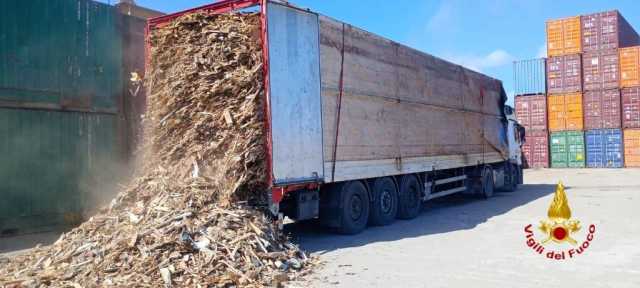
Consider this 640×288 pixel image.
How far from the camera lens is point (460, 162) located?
47.7 feet

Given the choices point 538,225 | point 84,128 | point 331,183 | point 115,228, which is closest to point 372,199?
point 331,183

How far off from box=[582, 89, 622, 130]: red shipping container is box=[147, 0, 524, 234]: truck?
1703 centimetres

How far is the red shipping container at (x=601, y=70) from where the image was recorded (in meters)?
28.0

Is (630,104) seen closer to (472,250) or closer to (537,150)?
(537,150)

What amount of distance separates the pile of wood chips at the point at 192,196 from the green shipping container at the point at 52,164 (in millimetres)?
2369

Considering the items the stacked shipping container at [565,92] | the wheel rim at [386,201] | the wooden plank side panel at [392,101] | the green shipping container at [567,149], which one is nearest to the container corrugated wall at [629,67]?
the stacked shipping container at [565,92]

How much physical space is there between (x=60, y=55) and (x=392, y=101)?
6.68 m

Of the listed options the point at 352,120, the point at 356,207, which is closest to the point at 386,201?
the point at 356,207

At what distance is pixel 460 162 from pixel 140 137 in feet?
28.9

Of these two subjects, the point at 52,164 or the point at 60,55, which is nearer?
the point at 52,164

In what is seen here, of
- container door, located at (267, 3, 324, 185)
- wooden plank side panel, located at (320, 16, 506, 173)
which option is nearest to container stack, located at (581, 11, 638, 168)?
wooden plank side panel, located at (320, 16, 506, 173)

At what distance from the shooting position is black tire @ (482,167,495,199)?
54.0ft

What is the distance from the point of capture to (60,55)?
10148 millimetres

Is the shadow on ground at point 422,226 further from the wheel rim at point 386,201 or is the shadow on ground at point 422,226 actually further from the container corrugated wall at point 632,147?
the container corrugated wall at point 632,147
